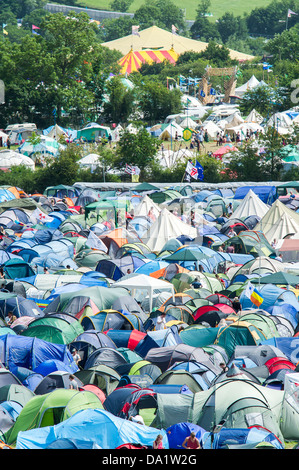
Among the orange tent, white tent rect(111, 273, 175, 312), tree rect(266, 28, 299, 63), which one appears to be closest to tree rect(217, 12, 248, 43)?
the orange tent

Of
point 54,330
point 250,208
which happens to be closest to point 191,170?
point 250,208

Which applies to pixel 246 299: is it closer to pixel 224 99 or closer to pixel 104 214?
Answer: pixel 104 214

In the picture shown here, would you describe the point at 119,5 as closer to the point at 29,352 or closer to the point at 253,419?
the point at 29,352

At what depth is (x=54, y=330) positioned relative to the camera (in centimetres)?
1686

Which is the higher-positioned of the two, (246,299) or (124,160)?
(246,299)

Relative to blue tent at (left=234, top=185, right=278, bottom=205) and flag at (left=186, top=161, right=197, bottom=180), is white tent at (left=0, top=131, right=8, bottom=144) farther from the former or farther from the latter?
blue tent at (left=234, top=185, right=278, bottom=205)

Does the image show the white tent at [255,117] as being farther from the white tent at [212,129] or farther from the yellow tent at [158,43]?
the yellow tent at [158,43]

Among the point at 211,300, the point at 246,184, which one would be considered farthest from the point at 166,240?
the point at 246,184

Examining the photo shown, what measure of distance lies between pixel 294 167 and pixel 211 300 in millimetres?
20636

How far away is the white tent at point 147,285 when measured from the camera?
20.3 m

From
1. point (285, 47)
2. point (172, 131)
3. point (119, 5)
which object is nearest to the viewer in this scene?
point (172, 131)

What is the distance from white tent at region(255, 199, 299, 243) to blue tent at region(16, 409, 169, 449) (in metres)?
16.0

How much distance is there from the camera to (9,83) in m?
56.9

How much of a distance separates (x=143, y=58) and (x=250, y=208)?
7543cm
